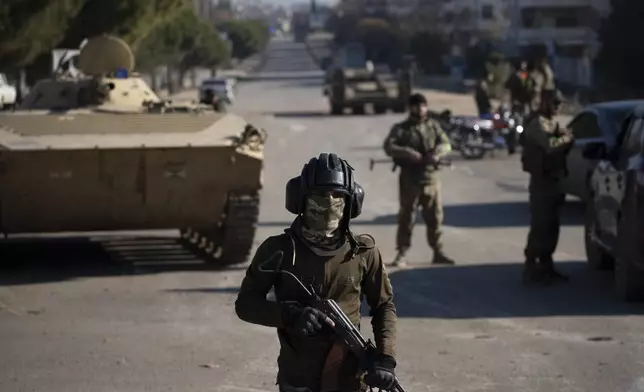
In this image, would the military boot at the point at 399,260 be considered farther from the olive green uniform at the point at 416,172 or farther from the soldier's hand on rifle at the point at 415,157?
the soldier's hand on rifle at the point at 415,157

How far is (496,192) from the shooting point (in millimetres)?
21391

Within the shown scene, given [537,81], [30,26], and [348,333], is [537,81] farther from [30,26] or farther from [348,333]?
[348,333]

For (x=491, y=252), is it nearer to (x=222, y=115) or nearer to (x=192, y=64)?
(x=222, y=115)

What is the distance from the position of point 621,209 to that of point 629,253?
1.78 feet

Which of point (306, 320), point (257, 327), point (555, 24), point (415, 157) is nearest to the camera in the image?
point (306, 320)

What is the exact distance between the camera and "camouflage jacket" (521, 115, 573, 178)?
38.8 feet

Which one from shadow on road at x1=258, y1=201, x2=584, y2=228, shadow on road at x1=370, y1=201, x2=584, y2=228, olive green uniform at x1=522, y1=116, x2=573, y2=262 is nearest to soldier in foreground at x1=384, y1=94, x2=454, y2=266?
olive green uniform at x1=522, y1=116, x2=573, y2=262

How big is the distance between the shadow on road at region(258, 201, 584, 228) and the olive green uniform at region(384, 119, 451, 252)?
3.64 meters

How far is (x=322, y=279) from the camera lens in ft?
16.7

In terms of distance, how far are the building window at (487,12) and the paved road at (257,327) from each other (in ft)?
295

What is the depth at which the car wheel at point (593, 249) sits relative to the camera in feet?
41.3

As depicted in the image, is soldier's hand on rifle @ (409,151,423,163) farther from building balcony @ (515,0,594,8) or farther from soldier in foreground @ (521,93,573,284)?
building balcony @ (515,0,594,8)

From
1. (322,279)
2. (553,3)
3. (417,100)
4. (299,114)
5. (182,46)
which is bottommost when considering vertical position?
(182,46)

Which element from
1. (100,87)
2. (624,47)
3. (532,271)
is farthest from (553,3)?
(532,271)
